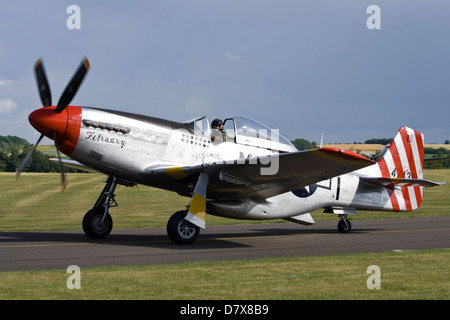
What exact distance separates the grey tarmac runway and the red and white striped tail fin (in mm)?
914

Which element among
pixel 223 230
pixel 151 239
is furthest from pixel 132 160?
pixel 223 230

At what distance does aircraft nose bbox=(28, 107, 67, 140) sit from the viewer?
11695 mm

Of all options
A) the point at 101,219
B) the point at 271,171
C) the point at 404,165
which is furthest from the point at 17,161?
the point at 271,171

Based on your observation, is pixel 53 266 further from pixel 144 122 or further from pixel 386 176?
pixel 386 176

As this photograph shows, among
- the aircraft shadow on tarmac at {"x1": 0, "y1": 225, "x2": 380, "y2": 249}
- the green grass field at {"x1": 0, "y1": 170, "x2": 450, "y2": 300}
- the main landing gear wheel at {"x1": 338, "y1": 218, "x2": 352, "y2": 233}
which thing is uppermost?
the main landing gear wheel at {"x1": 338, "y1": 218, "x2": 352, "y2": 233}

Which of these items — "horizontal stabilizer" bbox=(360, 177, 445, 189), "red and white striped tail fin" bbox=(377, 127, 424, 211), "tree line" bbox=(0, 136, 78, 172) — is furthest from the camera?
"tree line" bbox=(0, 136, 78, 172)

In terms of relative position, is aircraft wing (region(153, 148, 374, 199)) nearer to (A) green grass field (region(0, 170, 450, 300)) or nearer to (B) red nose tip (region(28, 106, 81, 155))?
(A) green grass field (region(0, 170, 450, 300))

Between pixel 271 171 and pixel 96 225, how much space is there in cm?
483

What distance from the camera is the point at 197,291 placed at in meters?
7.30

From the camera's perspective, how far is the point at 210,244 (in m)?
13.0

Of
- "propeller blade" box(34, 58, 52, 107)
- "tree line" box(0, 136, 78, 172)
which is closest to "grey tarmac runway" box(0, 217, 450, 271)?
"propeller blade" box(34, 58, 52, 107)

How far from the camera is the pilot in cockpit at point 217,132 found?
13.5m

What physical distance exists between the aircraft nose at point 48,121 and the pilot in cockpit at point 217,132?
355 centimetres
